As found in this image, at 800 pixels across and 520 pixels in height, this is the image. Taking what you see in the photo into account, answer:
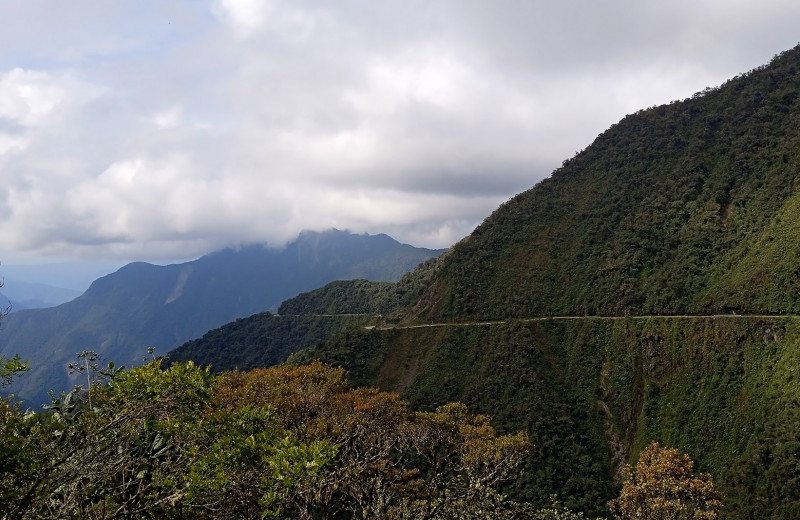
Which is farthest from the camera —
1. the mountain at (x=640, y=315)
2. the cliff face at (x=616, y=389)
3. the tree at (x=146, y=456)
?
the mountain at (x=640, y=315)

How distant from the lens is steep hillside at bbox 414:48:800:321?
2213 inches

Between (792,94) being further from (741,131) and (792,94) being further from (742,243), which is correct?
(742,243)

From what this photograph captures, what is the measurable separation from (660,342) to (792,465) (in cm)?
1973

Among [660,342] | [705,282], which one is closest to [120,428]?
[660,342]

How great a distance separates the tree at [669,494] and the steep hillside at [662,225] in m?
21.3

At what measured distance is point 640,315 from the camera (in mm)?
60250

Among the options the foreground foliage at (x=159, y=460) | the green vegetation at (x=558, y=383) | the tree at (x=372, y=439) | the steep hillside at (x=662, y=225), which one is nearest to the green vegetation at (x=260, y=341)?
the green vegetation at (x=558, y=383)

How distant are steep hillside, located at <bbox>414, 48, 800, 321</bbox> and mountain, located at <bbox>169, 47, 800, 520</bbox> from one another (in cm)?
24

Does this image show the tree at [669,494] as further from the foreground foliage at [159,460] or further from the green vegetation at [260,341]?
the green vegetation at [260,341]

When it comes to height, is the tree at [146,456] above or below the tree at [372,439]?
above

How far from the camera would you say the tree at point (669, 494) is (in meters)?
31.5

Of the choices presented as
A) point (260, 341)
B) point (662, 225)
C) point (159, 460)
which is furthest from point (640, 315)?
point (260, 341)

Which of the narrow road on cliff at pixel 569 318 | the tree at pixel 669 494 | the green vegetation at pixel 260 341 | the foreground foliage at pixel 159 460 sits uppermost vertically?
the foreground foliage at pixel 159 460

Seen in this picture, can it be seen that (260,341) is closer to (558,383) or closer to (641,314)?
(558,383)
